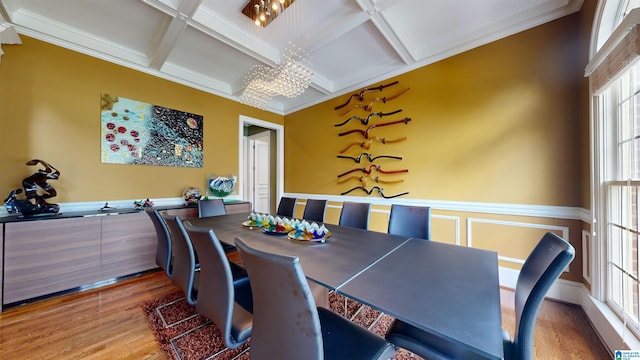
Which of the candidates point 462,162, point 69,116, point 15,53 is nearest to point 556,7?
point 462,162

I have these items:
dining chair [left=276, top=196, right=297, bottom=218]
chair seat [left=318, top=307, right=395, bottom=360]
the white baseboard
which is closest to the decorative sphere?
dining chair [left=276, top=196, right=297, bottom=218]

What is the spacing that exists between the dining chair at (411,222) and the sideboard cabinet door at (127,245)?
2.90 metres

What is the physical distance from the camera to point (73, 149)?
98.3 inches

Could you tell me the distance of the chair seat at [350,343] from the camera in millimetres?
873

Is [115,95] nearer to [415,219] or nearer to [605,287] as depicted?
[415,219]

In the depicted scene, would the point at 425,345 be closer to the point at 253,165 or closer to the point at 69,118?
the point at 69,118

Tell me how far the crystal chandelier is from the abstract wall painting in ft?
4.48

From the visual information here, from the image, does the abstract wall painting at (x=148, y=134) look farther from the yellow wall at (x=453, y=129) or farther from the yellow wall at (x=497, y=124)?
the yellow wall at (x=497, y=124)

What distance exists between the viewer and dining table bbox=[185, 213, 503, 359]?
0.71 m

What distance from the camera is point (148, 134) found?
9.87 ft

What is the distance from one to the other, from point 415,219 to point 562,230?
1435 mm

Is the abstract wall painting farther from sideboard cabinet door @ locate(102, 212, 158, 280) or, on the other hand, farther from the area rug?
the area rug

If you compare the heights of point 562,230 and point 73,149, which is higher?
point 73,149

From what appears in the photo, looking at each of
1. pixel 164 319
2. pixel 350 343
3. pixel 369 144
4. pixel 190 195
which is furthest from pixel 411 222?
pixel 190 195
